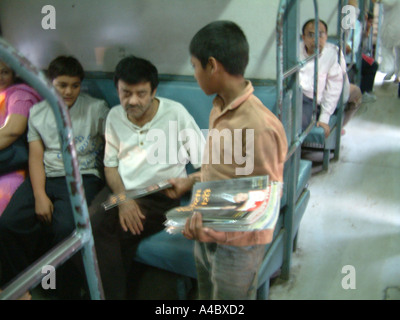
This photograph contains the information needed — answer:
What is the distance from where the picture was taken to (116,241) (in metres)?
1.70

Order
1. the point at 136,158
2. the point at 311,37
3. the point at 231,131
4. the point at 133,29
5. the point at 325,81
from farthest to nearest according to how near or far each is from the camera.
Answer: the point at 325,81 < the point at 311,37 < the point at 133,29 < the point at 136,158 < the point at 231,131

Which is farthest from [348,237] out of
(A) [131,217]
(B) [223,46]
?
(B) [223,46]

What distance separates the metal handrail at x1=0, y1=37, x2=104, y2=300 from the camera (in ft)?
2.25

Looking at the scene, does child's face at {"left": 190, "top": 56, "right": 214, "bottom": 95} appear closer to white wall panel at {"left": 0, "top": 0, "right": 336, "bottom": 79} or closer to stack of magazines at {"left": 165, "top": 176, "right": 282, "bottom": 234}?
stack of magazines at {"left": 165, "top": 176, "right": 282, "bottom": 234}

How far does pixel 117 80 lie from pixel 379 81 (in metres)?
5.82

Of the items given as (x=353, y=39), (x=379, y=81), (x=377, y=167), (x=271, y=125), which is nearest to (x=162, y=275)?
(x=271, y=125)

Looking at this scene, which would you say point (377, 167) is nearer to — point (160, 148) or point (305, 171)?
point (305, 171)

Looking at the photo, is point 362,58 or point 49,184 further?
point 362,58

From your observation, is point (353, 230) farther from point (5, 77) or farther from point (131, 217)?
point (5, 77)

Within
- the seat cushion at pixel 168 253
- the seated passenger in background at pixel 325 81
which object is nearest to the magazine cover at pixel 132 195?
the seat cushion at pixel 168 253

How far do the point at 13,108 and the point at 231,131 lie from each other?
4.58 ft

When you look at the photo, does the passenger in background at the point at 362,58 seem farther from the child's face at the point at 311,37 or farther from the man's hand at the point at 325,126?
the man's hand at the point at 325,126

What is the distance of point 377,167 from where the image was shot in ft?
11.2

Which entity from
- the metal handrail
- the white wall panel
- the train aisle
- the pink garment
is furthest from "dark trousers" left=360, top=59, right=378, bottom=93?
the metal handrail
